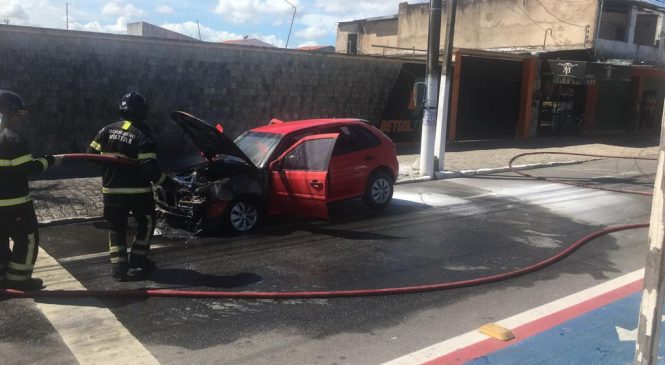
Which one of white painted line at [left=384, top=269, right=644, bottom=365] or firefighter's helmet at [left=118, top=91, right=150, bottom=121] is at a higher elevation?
firefighter's helmet at [left=118, top=91, right=150, bottom=121]

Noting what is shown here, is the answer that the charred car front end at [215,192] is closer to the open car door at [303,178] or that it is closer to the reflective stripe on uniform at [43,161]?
the open car door at [303,178]

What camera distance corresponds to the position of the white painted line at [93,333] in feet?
12.9

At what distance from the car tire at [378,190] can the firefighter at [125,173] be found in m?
3.98

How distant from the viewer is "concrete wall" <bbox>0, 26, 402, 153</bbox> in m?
10.9

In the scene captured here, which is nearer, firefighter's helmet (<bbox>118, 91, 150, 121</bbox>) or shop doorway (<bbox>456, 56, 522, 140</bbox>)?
firefighter's helmet (<bbox>118, 91, 150, 121</bbox>)

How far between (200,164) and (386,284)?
356 cm

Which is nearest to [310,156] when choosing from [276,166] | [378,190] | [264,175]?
[276,166]

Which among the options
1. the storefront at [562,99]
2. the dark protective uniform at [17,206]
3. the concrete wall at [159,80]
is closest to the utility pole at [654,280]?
the dark protective uniform at [17,206]

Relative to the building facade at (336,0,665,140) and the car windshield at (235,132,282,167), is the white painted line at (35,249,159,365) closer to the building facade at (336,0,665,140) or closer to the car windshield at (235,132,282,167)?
the car windshield at (235,132,282,167)

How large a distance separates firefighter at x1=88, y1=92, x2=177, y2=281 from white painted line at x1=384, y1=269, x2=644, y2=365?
294 centimetres

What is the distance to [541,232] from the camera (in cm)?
783

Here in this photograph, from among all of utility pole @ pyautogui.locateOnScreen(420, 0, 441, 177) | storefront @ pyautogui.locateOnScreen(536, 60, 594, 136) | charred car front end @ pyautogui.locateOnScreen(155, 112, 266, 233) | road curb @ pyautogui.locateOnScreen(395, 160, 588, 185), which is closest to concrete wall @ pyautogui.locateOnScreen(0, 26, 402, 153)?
utility pole @ pyautogui.locateOnScreen(420, 0, 441, 177)

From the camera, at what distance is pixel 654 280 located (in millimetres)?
2779

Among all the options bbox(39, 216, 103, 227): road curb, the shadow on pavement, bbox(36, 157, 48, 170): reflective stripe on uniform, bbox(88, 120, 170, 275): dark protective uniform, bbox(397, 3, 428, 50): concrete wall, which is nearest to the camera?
bbox(36, 157, 48, 170): reflective stripe on uniform
